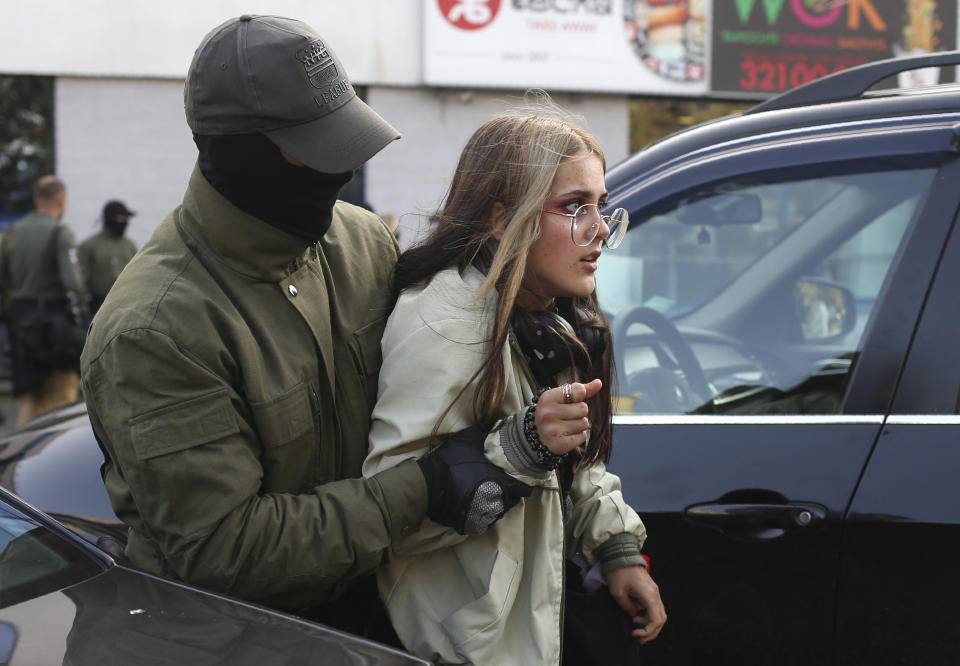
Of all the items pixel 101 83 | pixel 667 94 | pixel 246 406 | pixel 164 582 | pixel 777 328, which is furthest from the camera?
pixel 667 94

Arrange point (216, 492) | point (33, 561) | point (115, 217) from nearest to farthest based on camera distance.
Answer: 1. point (216, 492)
2. point (33, 561)
3. point (115, 217)

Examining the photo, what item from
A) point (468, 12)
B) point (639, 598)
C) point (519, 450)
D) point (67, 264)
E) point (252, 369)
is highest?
point (468, 12)

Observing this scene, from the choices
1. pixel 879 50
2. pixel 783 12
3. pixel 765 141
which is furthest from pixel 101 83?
pixel 765 141

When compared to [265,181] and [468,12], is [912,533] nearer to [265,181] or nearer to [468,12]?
[265,181]

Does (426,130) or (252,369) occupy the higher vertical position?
(252,369)

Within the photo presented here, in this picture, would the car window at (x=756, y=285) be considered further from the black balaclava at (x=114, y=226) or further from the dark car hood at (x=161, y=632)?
the black balaclava at (x=114, y=226)

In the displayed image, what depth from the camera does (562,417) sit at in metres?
1.50

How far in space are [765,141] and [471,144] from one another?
2.67 ft

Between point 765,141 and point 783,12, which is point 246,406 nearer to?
point 765,141

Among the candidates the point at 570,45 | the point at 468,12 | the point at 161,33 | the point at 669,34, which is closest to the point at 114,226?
the point at 161,33

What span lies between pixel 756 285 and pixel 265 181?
1407mm

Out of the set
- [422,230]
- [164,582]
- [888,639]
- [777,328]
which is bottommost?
[888,639]

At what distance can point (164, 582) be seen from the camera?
64.6 inches

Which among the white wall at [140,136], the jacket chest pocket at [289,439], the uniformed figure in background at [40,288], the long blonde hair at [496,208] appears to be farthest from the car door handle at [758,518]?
the white wall at [140,136]
